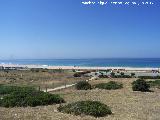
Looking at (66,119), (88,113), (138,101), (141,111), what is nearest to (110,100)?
(138,101)

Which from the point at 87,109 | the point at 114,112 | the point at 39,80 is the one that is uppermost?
the point at 87,109

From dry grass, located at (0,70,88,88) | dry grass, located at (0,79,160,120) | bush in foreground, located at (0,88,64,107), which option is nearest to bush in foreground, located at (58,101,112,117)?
dry grass, located at (0,79,160,120)

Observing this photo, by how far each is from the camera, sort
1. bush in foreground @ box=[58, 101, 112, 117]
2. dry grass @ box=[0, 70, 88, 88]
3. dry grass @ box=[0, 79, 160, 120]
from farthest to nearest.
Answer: dry grass @ box=[0, 70, 88, 88] < bush in foreground @ box=[58, 101, 112, 117] < dry grass @ box=[0, 79, 160, 120]

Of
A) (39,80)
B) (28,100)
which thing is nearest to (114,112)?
(28,100)

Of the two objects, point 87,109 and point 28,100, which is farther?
point 28,100

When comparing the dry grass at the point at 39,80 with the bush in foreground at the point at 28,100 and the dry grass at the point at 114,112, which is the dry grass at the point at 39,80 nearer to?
the bush in foreground at the point at 28,100

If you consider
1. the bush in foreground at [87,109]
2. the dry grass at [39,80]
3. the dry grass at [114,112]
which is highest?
the bush in foreground at [87,109]

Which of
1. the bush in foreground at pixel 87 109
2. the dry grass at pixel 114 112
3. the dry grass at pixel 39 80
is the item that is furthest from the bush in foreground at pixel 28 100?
the dry grass at pixel 39 80

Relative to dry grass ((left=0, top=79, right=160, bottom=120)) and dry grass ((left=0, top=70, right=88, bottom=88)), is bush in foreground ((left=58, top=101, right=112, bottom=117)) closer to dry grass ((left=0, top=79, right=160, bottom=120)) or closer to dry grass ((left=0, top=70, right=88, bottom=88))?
dry grass ((left=0, top=79, right=160, bottom=120))

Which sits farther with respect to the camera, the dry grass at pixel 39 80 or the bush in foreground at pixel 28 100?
the dry grass at pixel 39 80

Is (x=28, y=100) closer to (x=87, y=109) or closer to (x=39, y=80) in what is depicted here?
(x=87, y=109)

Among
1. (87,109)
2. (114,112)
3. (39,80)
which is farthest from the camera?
(39,80)

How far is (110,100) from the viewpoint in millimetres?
25078

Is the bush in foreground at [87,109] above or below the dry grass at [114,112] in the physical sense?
above
